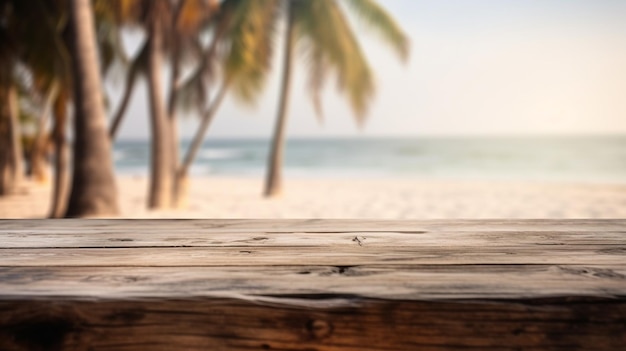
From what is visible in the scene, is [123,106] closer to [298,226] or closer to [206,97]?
[206,97]

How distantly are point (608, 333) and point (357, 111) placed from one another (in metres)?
5.52

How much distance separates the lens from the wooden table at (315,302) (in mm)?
485

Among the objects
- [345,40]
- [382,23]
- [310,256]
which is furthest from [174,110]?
[310,256]

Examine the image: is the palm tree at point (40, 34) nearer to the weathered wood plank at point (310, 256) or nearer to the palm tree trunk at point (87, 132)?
the palm tree trunk at point (87, 132)

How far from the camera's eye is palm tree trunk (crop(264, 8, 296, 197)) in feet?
21.8

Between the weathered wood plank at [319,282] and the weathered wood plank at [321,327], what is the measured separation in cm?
1

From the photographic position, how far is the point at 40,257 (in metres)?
0.68

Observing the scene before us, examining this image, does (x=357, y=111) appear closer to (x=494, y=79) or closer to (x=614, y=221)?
(x=614, y=221)

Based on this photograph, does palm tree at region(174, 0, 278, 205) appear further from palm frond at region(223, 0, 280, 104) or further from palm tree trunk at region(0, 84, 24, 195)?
palm tree trunk at region(0, 84, 24, 195)

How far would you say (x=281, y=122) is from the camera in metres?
6.83

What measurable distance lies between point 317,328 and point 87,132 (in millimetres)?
3886

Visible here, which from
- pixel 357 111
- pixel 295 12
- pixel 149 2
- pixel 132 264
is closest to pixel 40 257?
pixel 132 264

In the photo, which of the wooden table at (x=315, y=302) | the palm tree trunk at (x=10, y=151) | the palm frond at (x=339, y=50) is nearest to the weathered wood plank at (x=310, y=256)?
the wooden table at (x=315, y=302)

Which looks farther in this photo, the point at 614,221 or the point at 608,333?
the point at 614,221
